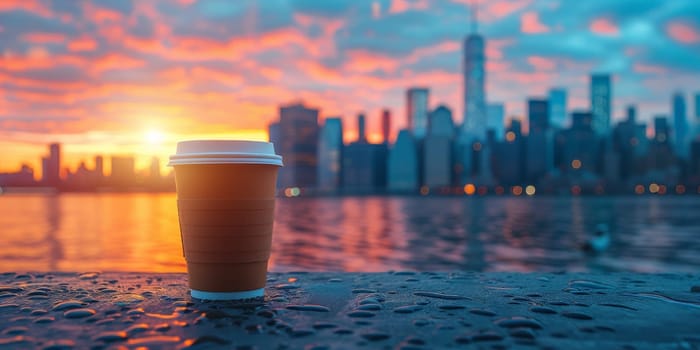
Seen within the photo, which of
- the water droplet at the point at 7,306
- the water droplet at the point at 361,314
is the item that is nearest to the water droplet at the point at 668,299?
the water droplet at the point at 361,314

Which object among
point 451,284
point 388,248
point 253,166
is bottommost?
point 388,248

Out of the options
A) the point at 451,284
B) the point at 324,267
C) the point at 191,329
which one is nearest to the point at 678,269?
the point at 324,267

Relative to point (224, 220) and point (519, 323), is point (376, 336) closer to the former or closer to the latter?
point (519, 323)

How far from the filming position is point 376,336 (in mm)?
3367

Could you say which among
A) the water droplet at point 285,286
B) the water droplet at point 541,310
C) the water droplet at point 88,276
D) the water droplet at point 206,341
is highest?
the water droplet at point 206,341

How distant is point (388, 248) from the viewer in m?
50.4

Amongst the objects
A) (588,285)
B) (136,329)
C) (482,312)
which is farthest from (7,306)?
(588,285)

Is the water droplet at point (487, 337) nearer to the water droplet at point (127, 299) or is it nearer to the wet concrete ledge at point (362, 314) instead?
the wet concrete ledge at point (362, 314)

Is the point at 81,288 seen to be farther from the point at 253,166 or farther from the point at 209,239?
the point at 253,166

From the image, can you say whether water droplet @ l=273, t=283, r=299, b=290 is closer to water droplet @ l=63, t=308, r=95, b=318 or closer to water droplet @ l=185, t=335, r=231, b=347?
water droplet @ l=63, t=308, r=95, b=318

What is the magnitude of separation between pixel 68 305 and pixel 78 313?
0.33 metres

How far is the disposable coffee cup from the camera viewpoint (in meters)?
4.20

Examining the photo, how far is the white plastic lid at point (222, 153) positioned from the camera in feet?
13.7

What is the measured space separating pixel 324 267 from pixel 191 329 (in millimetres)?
33479
